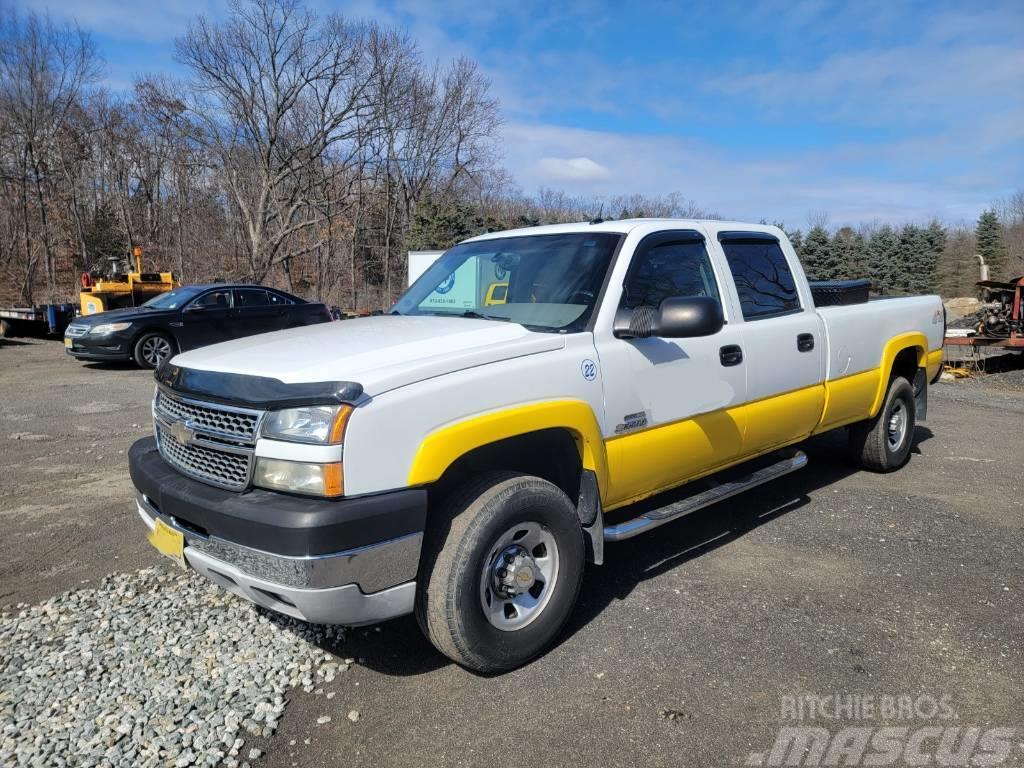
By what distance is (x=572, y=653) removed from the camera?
3.16 meters

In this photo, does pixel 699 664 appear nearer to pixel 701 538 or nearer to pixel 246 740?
pixel 701 538

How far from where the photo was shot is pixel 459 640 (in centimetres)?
275

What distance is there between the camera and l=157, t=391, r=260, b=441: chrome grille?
2672 millimetres

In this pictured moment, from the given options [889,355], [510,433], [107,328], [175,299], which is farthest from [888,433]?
[175,299]

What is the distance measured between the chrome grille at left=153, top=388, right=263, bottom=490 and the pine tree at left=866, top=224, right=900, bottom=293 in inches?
1851

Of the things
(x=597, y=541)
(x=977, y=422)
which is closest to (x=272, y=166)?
(x=977, y=422)

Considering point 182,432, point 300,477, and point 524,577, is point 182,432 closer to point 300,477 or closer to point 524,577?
point 300,477

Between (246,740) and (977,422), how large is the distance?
350 inches

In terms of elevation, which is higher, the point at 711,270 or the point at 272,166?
the point at 272,166

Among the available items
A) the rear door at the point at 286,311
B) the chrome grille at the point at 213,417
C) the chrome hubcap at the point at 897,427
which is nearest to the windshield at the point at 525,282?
the chrome grille at the point at 213,417

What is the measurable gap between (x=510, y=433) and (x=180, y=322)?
11.7 meters

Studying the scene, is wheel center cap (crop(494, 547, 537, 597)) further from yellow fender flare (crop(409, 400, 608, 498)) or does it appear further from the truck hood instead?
the truck hood

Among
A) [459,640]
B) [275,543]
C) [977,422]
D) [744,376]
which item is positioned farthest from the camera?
[977,422]

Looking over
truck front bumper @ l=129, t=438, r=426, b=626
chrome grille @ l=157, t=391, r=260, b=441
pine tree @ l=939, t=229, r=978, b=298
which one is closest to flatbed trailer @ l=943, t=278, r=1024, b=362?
truck front bumper @ l=129, t=438, r=426, b=626
